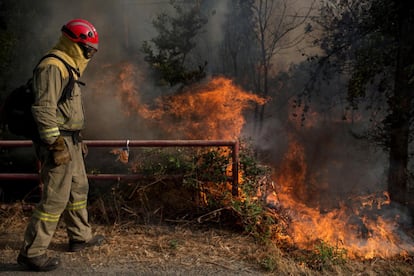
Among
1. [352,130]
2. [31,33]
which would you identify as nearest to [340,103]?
[352,130]

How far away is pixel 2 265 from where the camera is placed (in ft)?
11.1

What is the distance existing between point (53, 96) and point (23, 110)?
0.36 m

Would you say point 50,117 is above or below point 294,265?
above

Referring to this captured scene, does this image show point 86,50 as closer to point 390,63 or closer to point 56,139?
point 56,139

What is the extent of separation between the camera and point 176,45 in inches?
363

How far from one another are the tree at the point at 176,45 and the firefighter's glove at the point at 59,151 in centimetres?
591

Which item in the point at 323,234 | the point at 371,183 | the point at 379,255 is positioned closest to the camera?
the point at 379,255

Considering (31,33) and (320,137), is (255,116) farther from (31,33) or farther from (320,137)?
(31,33)

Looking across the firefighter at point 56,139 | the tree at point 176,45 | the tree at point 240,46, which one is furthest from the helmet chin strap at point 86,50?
the tree at point 240,46

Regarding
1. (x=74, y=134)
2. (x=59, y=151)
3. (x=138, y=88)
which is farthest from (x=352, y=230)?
(x=138, y=88)

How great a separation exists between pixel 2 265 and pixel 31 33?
6.98 metres

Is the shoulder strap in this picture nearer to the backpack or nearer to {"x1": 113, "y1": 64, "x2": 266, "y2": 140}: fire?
the backpack

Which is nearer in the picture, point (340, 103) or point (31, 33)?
point (31, 33)

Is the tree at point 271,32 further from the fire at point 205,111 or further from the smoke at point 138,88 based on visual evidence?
the fire at point 205,111
